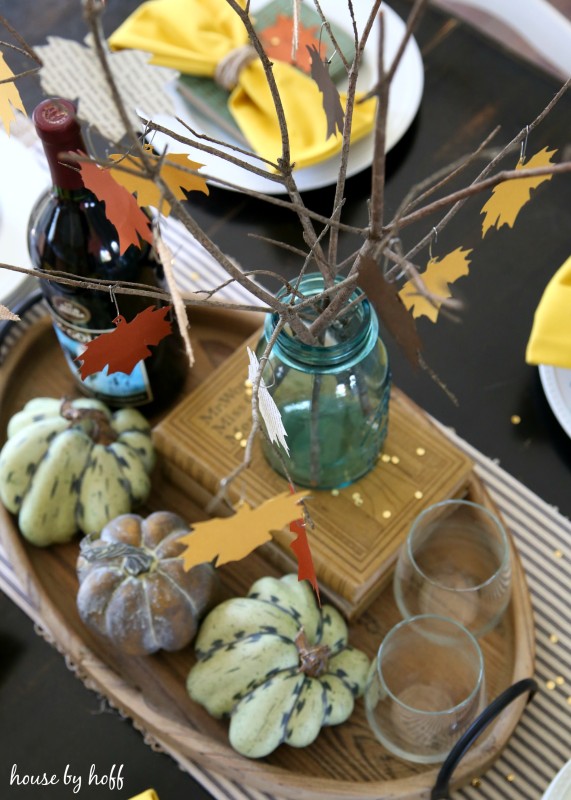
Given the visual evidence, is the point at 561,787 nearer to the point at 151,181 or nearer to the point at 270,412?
the point at 270,412

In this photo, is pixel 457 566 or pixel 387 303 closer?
pixel 387 303

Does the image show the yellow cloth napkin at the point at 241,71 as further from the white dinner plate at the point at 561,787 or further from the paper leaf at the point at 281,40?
the white dinner plate at the point at 561,787

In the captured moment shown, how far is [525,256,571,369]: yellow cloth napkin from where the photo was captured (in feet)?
2.35

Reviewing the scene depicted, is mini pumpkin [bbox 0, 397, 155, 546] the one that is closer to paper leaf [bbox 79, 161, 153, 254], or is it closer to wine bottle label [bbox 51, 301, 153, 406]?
wine bottle label [bbox 51, 301, 153, 406]

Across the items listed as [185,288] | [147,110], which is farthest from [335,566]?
[147,110]

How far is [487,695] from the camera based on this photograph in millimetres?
626

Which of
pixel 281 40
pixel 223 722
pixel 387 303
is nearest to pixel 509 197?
pixel 387 303

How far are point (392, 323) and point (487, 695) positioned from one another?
37 centimetres

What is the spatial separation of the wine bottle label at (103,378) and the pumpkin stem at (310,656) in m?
0.22

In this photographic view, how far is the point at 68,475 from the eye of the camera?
67cm

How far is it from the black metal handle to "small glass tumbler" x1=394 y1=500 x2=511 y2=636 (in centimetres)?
6

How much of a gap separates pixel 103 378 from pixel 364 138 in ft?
1.12

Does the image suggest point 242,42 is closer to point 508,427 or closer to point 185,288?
point 185,288

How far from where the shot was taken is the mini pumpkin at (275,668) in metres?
0.58
